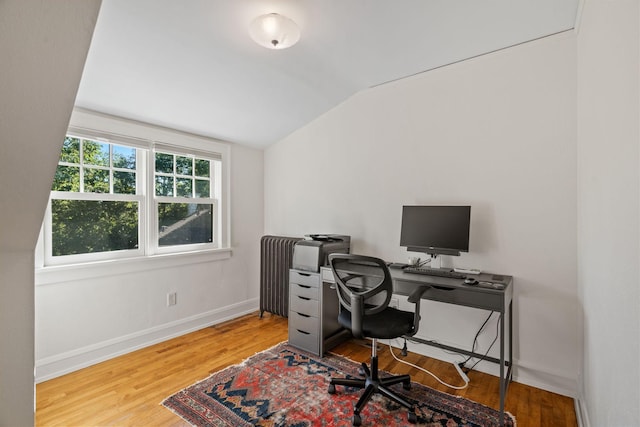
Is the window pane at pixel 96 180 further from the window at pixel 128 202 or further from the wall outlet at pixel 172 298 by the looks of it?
the wall outlet at pixel 172 298

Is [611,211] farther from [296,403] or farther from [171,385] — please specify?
[171,385]

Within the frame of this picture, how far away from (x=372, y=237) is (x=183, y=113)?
211 cm

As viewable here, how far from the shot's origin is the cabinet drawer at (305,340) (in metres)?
2.73

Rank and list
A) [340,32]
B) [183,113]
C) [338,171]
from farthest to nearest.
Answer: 1. [338,171]
2. [183,113]
3. [340,32]

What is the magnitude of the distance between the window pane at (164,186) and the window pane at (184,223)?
0.11 m

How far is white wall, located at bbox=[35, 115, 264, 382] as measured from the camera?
7.86 feet

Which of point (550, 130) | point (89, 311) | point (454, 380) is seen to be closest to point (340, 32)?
point (550, 130)

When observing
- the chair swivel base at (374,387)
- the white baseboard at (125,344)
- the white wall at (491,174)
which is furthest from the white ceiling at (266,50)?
the chair swivel base at (374,387)

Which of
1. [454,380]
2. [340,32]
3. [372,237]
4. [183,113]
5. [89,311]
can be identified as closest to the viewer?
[340,32]

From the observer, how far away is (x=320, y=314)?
2713 millimetres

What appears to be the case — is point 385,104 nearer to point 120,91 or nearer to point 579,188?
point 579,188

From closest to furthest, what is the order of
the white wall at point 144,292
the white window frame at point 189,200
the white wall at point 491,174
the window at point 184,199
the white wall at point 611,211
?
the white wall at point 611,211 < the white wall at point 491,174 < the white wall at point 144,292 < the white window frame at point 189,200 < the window at point 184,199

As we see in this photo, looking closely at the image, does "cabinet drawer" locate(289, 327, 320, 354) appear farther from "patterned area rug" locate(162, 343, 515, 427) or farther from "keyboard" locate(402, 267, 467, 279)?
"keyboard" locate(402, 267, 467, 279)

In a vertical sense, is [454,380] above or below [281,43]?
below
